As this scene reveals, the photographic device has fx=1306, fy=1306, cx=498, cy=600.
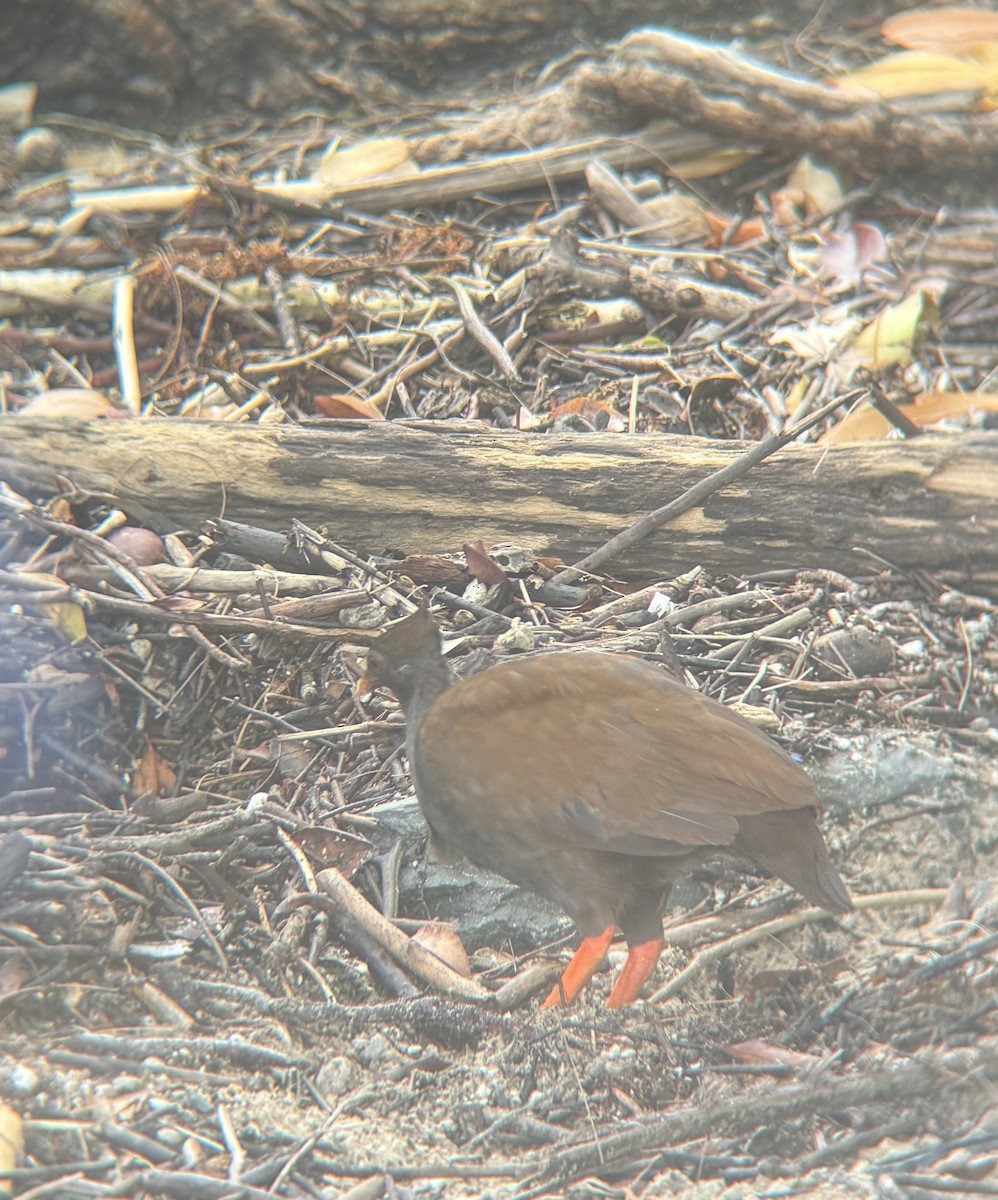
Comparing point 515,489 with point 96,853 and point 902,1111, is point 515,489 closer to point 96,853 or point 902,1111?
point 96,853

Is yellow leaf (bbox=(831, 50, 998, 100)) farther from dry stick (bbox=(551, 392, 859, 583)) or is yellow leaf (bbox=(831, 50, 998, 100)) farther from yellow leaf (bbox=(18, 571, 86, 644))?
yellow leaf (bbox=(18, 571, 86, 644))

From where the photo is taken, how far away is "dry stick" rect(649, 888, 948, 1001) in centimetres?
304

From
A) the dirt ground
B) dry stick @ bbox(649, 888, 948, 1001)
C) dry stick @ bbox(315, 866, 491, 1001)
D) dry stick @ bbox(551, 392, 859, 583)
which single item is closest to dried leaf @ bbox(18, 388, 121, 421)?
the dirt ground

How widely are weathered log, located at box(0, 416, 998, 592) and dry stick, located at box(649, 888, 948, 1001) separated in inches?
45.6

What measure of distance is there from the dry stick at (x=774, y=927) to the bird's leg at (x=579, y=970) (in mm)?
129

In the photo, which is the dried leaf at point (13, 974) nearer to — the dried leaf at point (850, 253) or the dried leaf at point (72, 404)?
the dried leaf at point (72, 404)

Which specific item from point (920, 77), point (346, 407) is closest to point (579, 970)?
point (346, 407)

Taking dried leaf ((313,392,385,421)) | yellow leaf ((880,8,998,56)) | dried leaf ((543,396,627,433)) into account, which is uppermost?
yellow leaf ((880,8,998,56))

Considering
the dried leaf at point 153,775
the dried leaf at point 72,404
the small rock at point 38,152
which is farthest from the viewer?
the small rock at point 38,152

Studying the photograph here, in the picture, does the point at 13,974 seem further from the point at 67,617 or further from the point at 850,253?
the point at 850,253

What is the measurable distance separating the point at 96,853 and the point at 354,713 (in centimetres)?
85

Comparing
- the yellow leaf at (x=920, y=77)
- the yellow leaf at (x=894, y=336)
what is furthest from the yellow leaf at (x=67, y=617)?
the yellow leaf at (x=920, y=77)

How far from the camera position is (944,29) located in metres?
6.39

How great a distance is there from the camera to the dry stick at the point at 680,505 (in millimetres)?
3934
